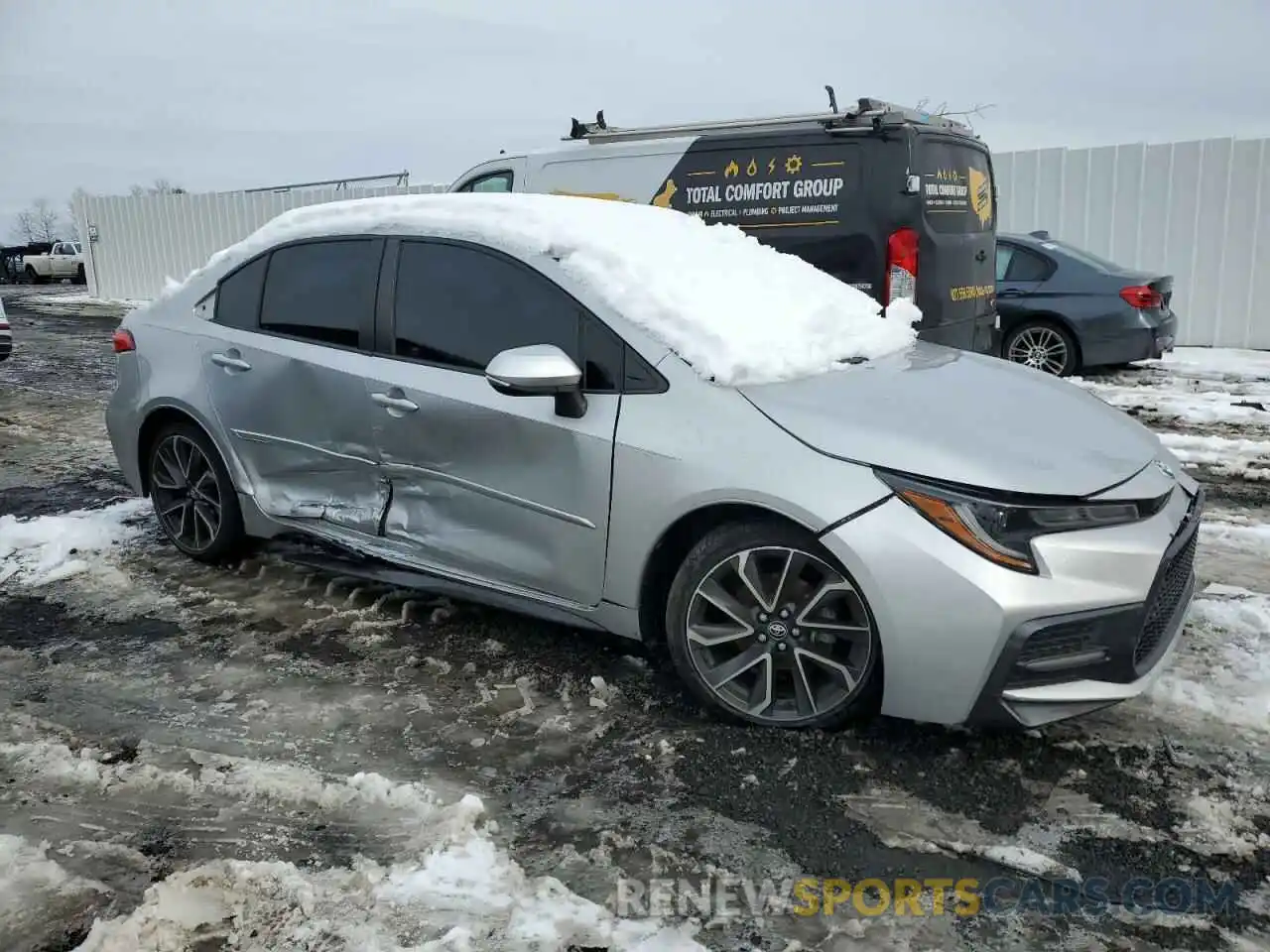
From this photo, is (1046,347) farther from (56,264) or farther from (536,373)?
(56,264)

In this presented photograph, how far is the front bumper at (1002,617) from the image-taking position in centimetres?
282

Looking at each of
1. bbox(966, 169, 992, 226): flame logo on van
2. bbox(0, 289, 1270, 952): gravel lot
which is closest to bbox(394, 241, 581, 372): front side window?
bbox(0, 289, 1270, 952): gravel lot

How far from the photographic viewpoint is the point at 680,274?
384cm

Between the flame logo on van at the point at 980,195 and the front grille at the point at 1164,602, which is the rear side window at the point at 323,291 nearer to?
the front grille at the point at 1164,602

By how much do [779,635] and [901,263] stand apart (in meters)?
4.77

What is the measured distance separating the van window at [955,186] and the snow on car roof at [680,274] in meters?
3.15

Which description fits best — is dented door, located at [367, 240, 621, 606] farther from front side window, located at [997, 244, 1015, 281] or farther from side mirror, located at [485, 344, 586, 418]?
front side window, located at [997, 244, 1015, 281]

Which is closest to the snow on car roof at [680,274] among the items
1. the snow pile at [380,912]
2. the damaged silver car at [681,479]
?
the damaged silver car at [681,479]

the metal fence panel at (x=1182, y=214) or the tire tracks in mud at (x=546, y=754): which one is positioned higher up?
the metal fence panel at (x=1182, y=214)

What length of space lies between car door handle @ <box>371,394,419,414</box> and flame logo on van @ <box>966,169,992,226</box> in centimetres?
561

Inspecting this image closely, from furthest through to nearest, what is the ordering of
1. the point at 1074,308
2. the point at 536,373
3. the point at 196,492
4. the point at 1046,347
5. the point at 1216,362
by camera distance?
the point at 1216,362 < the point at 1046,347 < the point at 1074,308 < the point at 196,492 < the point at 536,373

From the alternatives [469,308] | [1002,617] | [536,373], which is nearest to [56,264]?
[469,308]

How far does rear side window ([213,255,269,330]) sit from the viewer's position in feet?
15.1

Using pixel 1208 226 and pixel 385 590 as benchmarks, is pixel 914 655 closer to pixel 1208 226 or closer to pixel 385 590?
pixel 385 590
